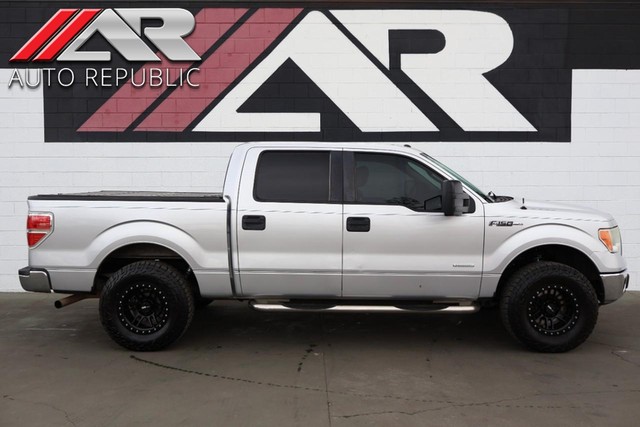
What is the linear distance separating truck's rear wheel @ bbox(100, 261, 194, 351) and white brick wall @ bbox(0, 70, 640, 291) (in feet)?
11.3

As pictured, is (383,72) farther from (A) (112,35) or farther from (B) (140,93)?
(A) (112,35)

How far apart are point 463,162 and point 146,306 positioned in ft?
17.1

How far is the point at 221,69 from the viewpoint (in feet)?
29.3

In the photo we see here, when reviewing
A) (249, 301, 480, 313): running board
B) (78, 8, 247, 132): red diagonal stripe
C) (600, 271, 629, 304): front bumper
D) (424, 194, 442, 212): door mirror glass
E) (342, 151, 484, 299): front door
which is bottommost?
(249, 301, 480, 313): running board

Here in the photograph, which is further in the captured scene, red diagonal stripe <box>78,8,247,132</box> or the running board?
red diagonal stripe <box>78,8,247,132</box>

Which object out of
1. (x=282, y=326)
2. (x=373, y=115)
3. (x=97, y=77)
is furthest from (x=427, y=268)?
(x=97, y=77)

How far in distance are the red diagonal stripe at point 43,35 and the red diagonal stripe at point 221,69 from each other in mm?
1853

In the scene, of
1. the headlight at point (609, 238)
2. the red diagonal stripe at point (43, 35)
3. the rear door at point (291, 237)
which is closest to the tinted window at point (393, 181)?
the rear door at point (291, 237)

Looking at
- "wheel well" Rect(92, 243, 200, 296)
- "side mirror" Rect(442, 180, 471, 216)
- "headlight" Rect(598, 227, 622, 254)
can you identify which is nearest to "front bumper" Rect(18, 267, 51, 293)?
"wheel well" Rect(92, 243, 200, 296)

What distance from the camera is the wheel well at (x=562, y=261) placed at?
5852 millimetres

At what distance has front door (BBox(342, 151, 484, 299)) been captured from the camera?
5.64 m

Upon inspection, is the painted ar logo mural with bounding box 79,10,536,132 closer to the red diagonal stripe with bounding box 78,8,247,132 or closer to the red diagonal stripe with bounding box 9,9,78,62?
the red diagonal stripe with bounding box 78,8,247,132

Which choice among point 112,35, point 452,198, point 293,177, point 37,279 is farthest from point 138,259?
point 112,35

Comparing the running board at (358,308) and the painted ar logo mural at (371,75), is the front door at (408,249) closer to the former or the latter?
the running board at (358,308)
